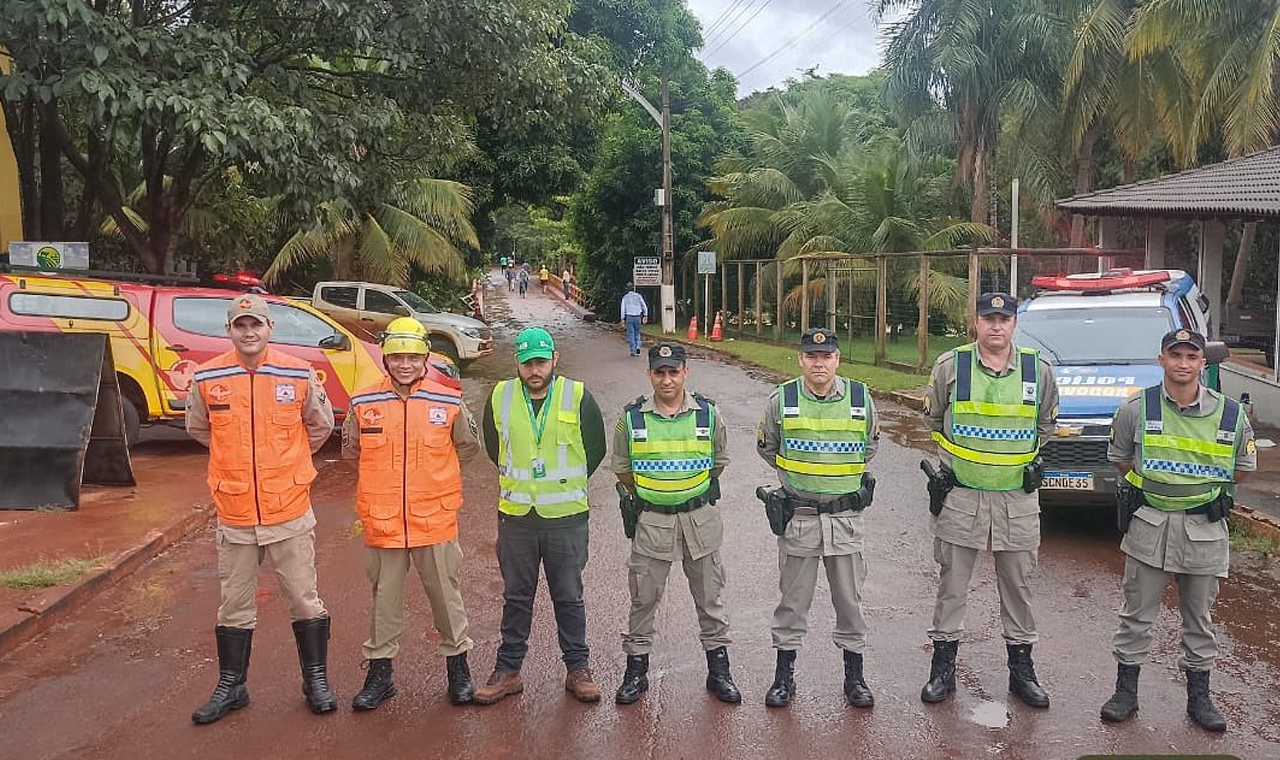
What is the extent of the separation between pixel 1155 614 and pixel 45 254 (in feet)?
37.7

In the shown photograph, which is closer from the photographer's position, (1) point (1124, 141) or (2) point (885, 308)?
(2) point (885, 308)

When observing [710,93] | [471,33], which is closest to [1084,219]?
[710,93]

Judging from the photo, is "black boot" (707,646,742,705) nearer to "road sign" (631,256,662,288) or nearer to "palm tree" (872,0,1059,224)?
"palm tree" (872,0,1059,224)

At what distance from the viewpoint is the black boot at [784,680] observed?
4848 millimetres

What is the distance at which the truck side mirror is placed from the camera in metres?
11.4

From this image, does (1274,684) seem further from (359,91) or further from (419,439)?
(359,91)

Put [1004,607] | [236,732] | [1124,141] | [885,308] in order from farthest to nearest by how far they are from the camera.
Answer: [1124,141]
[885,308]
[1004,607]
[236,732]

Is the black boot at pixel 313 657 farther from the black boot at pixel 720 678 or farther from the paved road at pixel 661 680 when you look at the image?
the black boot at pixel 720 678

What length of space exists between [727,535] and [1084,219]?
20274mm

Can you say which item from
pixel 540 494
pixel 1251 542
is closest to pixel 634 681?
pixel 540 494

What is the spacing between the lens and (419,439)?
4801mm

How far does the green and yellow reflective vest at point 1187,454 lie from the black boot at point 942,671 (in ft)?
3.84

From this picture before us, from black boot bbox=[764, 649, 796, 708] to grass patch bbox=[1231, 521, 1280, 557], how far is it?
441 cm

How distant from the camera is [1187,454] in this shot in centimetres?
477
